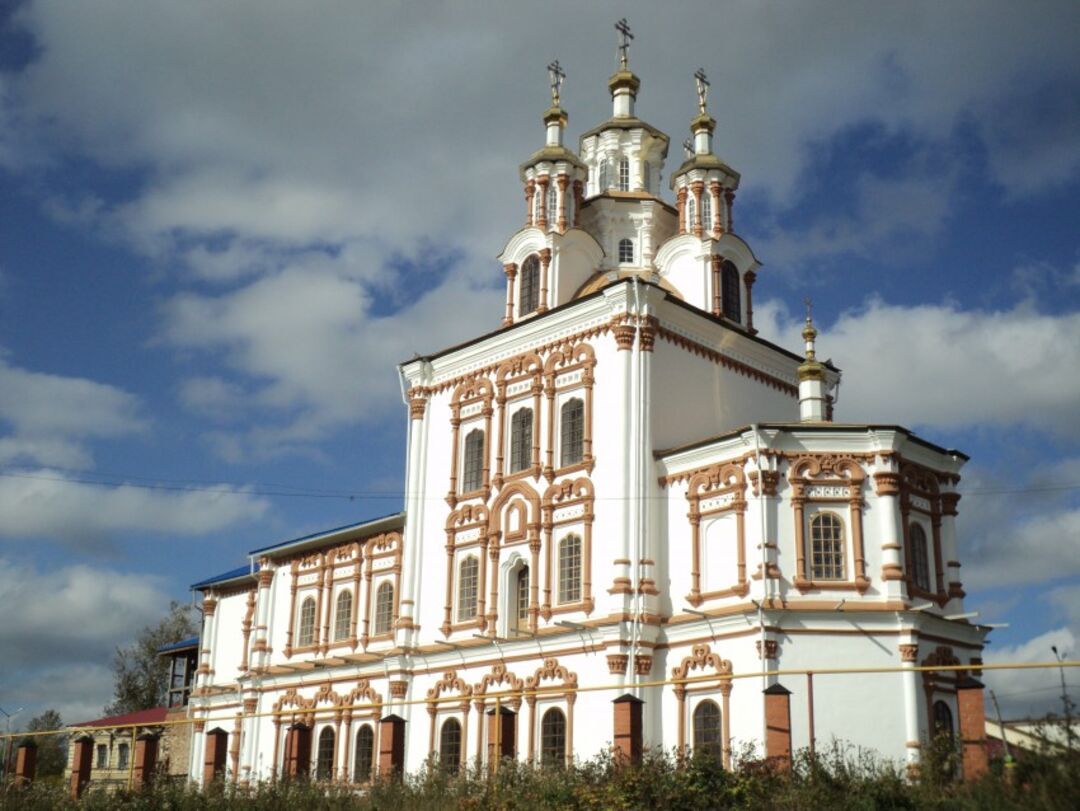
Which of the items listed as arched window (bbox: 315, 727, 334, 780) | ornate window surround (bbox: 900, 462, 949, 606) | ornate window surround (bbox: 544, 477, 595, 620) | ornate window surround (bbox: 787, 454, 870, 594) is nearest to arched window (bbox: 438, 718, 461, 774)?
ornate window surround (bbox: 544, 477, 595, 620)

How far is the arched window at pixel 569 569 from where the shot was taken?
28.9m

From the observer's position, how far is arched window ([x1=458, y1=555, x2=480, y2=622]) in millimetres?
31406

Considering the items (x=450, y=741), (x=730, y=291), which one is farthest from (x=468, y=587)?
(x=730, y=291)

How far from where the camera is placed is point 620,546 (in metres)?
27.5

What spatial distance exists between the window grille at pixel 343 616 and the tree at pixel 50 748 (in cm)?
1556

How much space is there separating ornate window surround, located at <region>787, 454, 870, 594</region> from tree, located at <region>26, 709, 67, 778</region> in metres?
31.8

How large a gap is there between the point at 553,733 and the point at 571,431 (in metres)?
7.37

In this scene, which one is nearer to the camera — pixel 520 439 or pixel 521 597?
pixel 521 597

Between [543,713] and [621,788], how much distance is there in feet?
39.8

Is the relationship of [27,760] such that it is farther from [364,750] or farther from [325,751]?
[364,750]

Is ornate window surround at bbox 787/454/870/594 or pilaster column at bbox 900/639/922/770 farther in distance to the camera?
ornate window surround at bbox 787/454/870/594

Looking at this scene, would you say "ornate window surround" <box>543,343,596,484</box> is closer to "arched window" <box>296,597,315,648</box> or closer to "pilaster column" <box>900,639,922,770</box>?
"pilaster column" <box>900,639,922,770</box>

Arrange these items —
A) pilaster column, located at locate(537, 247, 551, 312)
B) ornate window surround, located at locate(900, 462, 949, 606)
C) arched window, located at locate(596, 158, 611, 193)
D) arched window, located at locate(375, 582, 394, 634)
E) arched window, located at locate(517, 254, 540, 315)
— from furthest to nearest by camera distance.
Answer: arched window, located at locate(596, 158, 611, 193)
arched window, located at locate(375, 582, 394, 634)
arched window, located at locate(517, 254, 540, 315)
pilaster column, located at locate(537, 247, 551, 312)
ornate window surround, located at locate(900, 462, 949, 606)

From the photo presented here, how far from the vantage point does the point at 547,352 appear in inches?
1231
